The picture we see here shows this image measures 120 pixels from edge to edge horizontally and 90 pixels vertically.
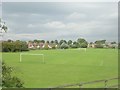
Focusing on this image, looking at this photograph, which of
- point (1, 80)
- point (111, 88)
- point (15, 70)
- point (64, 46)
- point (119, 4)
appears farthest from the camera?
point (64, 46)

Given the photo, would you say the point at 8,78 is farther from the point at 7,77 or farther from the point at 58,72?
the point at 58,72

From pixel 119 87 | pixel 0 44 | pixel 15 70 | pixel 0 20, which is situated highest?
pixel 0 20

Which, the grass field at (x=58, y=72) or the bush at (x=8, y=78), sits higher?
the bush at (x=8, y=78)

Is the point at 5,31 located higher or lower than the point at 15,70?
higher

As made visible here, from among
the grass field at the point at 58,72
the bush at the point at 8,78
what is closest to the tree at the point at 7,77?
the bush at the point at 8,78

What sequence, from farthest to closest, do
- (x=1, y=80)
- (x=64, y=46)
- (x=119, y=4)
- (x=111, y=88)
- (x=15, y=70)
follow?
(x=64, y=46)
(x=111, y=88)
(x=119, y=4)
(x=15, y=70)
(x=1, y=80)

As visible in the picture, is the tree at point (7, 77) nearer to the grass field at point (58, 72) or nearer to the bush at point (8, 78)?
the bush at point (8, 78)

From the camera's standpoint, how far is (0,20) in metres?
6.79

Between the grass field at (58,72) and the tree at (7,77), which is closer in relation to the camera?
the tree at (7,77)

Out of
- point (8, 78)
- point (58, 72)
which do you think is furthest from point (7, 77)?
point (58, 72)

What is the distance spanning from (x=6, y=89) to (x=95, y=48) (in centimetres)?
5817

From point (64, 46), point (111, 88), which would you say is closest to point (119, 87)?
point (111, 88)

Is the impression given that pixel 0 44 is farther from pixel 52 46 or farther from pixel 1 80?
pixel 52 46

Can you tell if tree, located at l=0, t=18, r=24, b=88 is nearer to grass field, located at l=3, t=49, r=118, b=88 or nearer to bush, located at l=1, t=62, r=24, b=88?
bush, located at l=1, t=62, r=24, b=88
